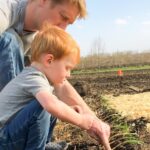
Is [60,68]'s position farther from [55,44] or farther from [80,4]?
[80,4]

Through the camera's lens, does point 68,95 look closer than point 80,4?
No

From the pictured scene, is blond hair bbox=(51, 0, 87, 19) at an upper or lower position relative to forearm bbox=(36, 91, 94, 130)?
upper

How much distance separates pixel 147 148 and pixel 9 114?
1913 mm

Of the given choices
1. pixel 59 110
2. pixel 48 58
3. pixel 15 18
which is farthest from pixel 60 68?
pixel 15 18

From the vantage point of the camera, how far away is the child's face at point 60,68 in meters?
3.24

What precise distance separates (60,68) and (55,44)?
16 cm

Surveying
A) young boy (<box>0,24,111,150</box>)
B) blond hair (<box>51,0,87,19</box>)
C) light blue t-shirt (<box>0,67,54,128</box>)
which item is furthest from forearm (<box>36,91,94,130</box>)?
blond hair (<box>51,0,87,19</box>)

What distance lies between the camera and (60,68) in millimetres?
3240

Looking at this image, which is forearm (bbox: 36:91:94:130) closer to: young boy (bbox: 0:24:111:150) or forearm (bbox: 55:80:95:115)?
young boy (bbox: 0:24:111:150)

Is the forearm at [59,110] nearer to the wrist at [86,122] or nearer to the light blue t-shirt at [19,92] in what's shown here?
the wrist at [86,122]

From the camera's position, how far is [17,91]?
327cm

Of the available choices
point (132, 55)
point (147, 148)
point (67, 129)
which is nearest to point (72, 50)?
point (147, 148)

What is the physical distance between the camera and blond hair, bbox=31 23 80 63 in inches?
126

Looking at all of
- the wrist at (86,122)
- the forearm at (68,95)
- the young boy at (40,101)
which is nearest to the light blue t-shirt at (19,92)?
the young boy at (40,101)
